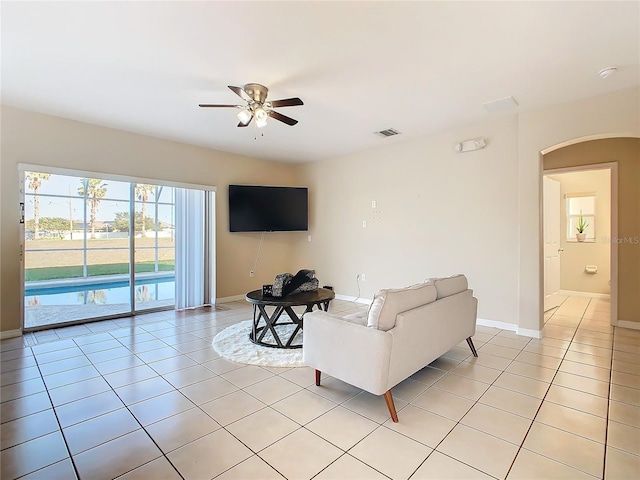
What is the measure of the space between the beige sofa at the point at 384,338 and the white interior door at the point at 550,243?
3.17 meters

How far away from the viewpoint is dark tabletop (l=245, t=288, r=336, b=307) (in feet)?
10.4

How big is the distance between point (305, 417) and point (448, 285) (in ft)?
5.53

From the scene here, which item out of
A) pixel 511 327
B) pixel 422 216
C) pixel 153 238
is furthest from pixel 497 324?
pixel 153 238

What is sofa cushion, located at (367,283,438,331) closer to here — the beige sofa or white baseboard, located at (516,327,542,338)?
the beige sofa

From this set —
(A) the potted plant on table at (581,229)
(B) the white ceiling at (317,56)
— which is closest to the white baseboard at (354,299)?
(B) the white ceiling at (317,56)

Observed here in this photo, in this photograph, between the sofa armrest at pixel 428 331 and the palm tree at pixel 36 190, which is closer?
the sofa armrest at pixel 428 331

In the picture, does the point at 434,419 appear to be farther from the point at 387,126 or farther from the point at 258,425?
the point at 387,126

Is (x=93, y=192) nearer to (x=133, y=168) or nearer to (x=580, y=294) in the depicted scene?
(x=133, y=168)

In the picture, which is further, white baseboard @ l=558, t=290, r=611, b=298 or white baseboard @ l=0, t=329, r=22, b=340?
white baseboard @ l=558, t=290, r=611, b=298

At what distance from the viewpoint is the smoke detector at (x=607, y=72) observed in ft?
9.01

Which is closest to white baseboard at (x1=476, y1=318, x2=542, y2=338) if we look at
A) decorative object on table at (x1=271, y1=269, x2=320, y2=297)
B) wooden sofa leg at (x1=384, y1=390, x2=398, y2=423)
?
decorative object on table at (x1=271, y1=269, x2=320, y2=297)

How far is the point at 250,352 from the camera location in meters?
3.17

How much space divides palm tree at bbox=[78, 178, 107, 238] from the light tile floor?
2.15 m

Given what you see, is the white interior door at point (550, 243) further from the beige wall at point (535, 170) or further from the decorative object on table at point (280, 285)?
the decorative object on table at point (280, 285)
